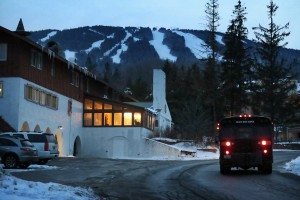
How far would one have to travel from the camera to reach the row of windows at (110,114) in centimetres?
5628

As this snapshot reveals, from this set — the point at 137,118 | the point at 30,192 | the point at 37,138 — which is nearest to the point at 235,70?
the point at 137,118

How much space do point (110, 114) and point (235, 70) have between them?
1981 cm

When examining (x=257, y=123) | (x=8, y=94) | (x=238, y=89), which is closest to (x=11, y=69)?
(x=8, y=94)

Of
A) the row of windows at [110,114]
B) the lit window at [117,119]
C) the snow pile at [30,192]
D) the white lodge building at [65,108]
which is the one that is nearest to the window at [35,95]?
the white lodge building at [65,108]

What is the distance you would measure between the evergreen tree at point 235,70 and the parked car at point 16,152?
42903mm

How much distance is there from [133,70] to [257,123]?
153 meters

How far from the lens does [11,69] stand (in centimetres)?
4162

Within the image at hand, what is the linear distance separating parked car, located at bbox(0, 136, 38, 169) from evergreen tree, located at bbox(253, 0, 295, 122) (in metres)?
45.2

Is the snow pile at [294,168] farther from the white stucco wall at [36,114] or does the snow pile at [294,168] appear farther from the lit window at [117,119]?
the lit window at [117,119]

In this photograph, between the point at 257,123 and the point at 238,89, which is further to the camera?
the point at 238,89

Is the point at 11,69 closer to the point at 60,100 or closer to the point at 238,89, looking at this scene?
the point at 60,100

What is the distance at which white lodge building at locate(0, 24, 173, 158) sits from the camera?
4150 centimetres

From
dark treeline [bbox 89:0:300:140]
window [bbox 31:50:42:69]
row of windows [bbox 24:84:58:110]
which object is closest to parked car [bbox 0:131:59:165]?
row of windows [bbox 24:84:58:110]

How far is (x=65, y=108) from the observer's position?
51.0m
